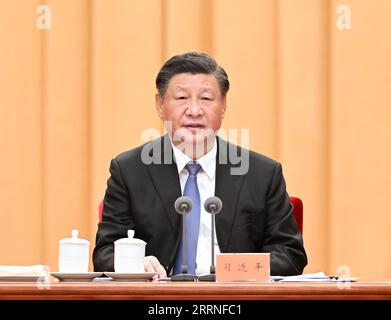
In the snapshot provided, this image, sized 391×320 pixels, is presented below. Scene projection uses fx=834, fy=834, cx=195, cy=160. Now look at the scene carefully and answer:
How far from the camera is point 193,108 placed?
252 cm

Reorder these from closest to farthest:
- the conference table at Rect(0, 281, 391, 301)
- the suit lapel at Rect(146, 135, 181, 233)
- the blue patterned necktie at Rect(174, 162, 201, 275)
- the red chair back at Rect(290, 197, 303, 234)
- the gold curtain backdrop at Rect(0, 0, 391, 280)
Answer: the conference table at Rect(0, 281, 391, 301)
the blue patterned necktie at Rect(174, 162, 201, 275)
the suit lapel at Rect(146, 135, 181, 233)
the red chair back at Rect(290, 197, 303, 234)
the gold curtain backdrop at Rect(0, 0, 391, 280)

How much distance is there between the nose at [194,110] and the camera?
2508 mm

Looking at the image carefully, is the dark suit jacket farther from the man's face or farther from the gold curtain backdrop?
the gold curtain backdrop

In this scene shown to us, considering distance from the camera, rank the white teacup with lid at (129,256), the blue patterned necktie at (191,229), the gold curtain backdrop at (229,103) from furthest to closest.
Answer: the gold curtain backdrop at (229,103) < the blue patterned necktie at (191,229) < the white teacup with lid at (129,256)

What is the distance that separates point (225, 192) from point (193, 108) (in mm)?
271

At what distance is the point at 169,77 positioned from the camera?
8.45ft

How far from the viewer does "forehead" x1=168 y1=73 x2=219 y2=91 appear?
100 inches

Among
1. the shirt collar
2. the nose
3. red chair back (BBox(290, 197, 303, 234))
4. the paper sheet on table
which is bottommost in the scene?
the paper sheet on table

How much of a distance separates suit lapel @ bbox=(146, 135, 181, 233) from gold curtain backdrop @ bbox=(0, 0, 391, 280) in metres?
0.74

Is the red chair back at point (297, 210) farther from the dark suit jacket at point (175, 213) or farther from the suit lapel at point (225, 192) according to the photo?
the suit lapel at point (225, 192)

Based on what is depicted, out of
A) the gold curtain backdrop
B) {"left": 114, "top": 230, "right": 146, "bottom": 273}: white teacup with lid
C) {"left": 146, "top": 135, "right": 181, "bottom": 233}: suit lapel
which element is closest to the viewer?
{"left": 114, "top": 230, "right": 146, "bottom": 273}: white teacup with lid

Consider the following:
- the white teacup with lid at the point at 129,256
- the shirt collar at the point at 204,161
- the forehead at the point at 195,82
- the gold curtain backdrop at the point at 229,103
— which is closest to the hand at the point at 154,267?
the white teacup with lid at the point at 129,256

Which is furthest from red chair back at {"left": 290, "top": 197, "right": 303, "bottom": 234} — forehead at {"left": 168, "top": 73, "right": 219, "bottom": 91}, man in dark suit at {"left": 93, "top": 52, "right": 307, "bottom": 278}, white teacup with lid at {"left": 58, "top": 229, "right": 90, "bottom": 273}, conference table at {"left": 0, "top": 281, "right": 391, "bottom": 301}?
conference table at {"left": 0, "top": 281, "right": 391, "bottom": 301}

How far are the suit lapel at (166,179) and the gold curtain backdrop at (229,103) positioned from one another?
74 centimetres
